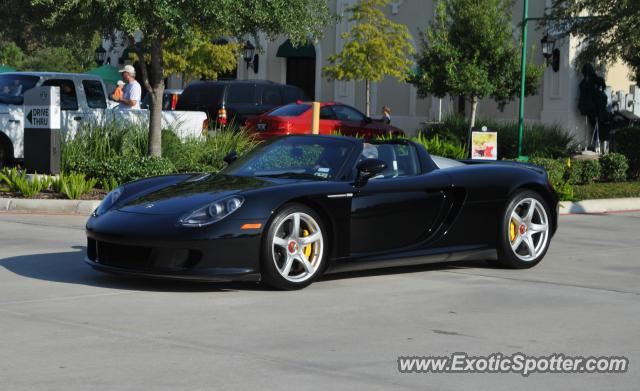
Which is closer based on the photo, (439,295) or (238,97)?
(439,295)

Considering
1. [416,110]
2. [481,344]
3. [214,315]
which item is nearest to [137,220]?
[214,315]

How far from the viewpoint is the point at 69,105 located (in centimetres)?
1869

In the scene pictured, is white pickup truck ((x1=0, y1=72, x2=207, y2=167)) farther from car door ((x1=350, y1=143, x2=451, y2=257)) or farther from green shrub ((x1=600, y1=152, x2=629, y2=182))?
car door ((x1=350, y1=143, x2=451, y2=257))

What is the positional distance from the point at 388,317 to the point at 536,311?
1095 mm

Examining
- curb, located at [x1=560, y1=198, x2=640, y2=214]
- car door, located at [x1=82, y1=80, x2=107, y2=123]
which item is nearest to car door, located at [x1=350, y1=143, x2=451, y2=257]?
curb, located at [x1=560, y1=198, x2=640, y2=214]

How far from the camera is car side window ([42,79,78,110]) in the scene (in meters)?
18.7

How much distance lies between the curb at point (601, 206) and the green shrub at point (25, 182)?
23.8ft

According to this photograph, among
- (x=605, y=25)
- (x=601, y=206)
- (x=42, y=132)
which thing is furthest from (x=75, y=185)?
(x=605, y=25)

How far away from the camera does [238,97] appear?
29906 mm

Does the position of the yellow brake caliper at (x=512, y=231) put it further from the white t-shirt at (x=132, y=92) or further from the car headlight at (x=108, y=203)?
the white t-shirt at (x=132, y=92)

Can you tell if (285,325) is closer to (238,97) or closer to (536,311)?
(536,311)

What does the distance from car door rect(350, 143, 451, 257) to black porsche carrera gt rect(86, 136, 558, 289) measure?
1 cm

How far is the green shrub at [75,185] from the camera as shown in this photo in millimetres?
14789

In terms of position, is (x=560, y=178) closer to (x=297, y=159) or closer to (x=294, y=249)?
(x=297, y=159)
